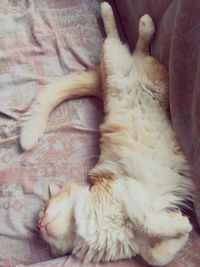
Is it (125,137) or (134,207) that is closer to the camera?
(134,207)

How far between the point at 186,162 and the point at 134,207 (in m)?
0.21

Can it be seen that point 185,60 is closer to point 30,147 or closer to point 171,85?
point 171,85

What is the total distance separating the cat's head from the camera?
1379 millimetres

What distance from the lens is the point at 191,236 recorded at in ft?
4.42

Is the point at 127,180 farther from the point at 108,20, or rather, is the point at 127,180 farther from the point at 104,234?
the point at 108,20

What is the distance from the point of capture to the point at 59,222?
4.58ft

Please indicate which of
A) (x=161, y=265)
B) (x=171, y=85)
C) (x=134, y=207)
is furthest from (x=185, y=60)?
(x=161, y=265)

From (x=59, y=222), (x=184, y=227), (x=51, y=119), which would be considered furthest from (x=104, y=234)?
(x=51, y=119)

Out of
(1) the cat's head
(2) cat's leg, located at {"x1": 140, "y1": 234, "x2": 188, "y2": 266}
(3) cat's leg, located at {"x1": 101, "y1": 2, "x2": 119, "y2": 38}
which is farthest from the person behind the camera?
(3) cat's leg, located at {"x1": 101, "y1": 2, "x2": 119, "y2": 38}

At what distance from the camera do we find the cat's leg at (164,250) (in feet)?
4.18

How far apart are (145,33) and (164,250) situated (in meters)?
0.69

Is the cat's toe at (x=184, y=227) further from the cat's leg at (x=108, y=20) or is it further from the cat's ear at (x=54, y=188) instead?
the cat's leg at (x=108, y=20)


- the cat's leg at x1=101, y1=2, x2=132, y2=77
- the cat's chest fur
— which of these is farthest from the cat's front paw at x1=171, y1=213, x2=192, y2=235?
the cat's leg at x1=101, y1=2, x2=132, y2=77

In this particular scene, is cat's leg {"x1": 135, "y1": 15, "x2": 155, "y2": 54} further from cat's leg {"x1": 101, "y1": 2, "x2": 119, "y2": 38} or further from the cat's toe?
the cat's toe
